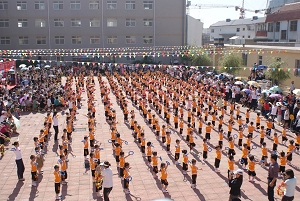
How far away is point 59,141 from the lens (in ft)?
46.0

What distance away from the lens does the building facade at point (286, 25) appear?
3095 cm

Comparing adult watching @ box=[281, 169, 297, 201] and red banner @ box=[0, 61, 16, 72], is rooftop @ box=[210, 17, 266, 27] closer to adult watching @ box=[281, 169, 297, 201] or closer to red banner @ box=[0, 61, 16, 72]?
red banner @ box=[0, 61, 16, 72]

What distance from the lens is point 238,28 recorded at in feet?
181

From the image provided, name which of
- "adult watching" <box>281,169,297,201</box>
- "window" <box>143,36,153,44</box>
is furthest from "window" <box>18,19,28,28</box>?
"adult watching" <box>281,169,297,201</box>

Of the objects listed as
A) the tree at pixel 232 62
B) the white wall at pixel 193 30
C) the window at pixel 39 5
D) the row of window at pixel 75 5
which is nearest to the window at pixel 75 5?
the row of window at pixel 75 5

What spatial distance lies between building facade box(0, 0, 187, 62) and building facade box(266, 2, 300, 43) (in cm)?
1119

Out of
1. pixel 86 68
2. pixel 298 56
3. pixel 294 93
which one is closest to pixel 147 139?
pixel 294 93

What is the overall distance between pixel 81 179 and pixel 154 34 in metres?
33.6

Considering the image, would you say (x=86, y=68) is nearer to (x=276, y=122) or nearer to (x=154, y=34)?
(x=154, y=34)

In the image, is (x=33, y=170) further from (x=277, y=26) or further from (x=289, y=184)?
(x=277, y=26)

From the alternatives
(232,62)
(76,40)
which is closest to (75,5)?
(76,40)

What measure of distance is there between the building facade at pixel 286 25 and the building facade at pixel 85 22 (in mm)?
11191

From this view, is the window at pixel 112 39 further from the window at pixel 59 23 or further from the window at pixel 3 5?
the window at pixel 3 5

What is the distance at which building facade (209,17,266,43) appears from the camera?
157 ft
